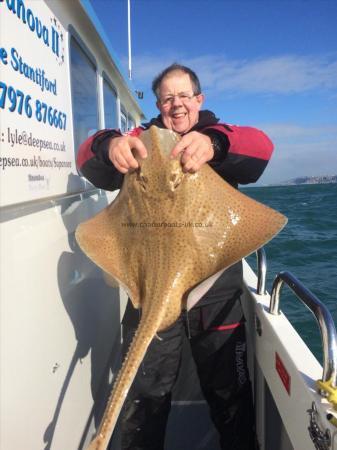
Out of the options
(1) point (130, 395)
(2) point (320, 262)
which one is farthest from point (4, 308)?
(2) point (320, 262)

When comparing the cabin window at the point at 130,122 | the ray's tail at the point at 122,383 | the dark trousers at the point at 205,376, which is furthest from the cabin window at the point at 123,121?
the ray's tail at the point at 122,383

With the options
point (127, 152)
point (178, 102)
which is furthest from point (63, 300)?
point (178, 102)

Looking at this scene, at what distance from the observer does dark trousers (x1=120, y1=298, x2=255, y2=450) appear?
280cm

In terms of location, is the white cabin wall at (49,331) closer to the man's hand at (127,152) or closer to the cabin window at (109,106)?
the man's hand at (127,152)

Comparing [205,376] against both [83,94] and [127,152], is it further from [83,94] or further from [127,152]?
[83,94]

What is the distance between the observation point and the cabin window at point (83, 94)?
10.5 ft

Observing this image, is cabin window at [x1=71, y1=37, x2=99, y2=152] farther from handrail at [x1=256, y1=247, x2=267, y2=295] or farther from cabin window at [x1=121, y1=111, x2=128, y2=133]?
cabin window at [x1=121, y1=111, x2=128, y2=133]

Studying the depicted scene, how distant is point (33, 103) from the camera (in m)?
2.16

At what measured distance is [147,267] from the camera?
213cm

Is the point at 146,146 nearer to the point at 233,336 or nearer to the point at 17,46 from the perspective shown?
the point at 17,46

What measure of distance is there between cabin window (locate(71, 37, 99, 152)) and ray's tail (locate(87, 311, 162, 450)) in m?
1.85

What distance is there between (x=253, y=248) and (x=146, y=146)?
854mm

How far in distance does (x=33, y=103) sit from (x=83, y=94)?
147cm

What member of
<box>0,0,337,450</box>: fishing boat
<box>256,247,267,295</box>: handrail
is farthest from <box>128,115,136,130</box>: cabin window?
<box>256,247,267,295</box>: handrail
